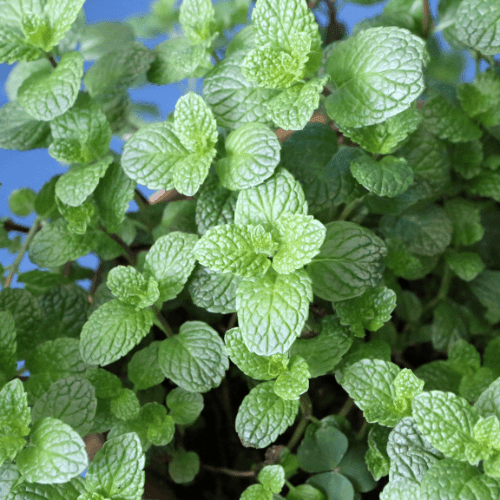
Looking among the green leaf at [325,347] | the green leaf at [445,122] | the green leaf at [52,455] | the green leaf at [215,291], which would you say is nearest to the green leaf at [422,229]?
the green leaf at [445,122]

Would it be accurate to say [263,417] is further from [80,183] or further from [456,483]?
[80,183]

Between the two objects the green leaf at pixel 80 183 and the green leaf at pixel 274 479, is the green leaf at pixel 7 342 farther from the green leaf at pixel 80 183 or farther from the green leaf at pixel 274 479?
the green leaf at pixel 274 479

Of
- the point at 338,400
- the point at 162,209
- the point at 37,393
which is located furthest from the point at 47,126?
the point at 338,400

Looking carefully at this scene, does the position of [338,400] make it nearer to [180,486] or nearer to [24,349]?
[180,486]

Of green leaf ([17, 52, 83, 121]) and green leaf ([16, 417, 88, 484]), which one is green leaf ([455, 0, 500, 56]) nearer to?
green leaf ([17, 52, 83, 121])

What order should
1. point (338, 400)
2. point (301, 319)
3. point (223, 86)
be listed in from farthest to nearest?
point (338, 400)
point (223, 86)
point (301, 319)

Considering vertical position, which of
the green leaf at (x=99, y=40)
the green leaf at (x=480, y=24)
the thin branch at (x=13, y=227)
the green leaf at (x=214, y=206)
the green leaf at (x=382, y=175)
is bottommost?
the thin branch at (x=13, y=227)

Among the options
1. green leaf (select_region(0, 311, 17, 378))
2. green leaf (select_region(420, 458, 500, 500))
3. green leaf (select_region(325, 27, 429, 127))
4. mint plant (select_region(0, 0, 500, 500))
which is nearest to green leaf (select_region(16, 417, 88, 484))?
mint plant (select_region(0, 0, 500, 500))
